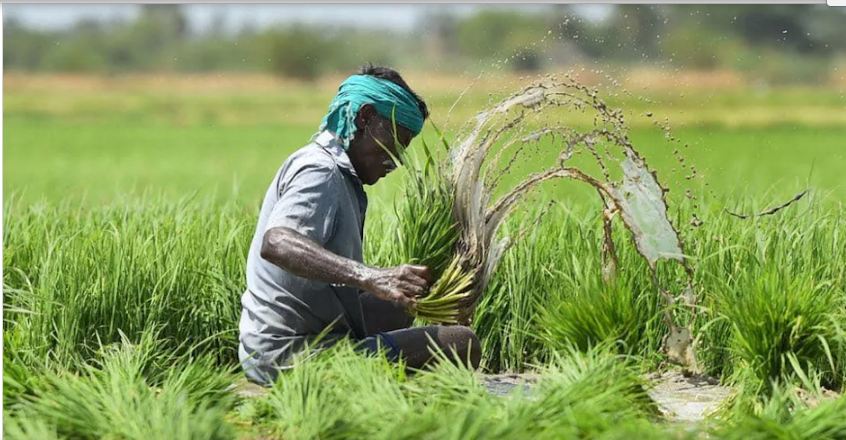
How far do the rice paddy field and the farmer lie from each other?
16 centimetres

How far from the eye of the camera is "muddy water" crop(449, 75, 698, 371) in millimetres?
4875

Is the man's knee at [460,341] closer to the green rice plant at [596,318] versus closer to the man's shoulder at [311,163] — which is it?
the green rice plant at [596,318]

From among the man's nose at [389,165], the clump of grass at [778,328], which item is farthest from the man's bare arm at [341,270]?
the clump of grass at [778,328]

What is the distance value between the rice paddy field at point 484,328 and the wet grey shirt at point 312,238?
20cm

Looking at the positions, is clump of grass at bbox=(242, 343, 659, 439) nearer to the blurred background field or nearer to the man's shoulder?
the man's shoulder

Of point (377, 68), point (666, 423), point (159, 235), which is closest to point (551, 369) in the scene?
point (666, 423)

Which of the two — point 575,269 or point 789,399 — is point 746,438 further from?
point 575,269

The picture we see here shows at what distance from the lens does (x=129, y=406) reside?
4117 mm

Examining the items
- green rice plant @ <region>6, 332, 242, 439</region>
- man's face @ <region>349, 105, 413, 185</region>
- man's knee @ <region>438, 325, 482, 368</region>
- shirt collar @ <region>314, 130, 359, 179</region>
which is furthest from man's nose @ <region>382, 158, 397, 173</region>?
green rice plant @ <region>6, 332, 242, 439</region>

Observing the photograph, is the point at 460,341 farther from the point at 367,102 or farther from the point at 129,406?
the point at 129,406

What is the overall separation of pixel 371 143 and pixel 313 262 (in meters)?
0.62

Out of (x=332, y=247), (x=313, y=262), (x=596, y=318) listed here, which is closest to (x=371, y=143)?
(x=332, y=247)

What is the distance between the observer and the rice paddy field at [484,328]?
160 inches

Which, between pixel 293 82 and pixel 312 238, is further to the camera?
pixel 293 82
